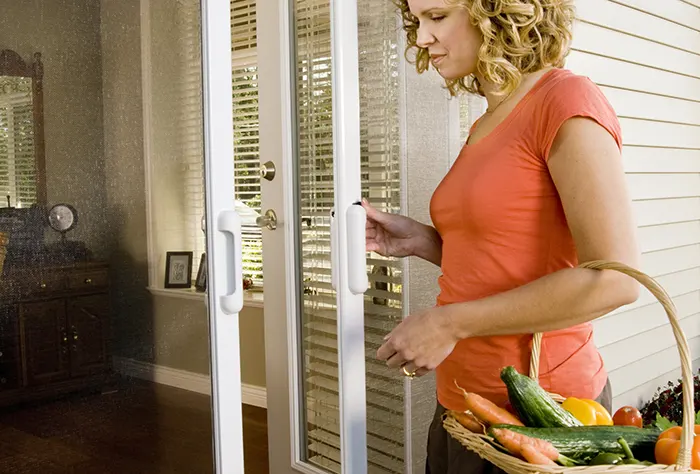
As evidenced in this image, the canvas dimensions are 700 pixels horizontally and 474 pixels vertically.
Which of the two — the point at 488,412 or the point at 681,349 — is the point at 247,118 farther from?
the point at 681,349

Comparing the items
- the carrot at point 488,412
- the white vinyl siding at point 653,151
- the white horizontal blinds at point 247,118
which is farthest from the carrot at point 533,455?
the white horizontal blinds at point 247,118

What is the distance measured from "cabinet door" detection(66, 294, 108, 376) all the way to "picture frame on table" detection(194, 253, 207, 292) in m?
0.21

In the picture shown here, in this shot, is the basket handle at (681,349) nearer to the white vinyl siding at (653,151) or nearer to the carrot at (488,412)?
the carrot at (488,412)

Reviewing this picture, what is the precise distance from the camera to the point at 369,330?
7.64ft

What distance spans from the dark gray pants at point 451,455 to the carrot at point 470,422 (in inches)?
5.8

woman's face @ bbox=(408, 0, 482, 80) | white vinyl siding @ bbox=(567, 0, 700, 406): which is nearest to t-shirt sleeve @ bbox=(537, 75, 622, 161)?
woman's face @ bbox=(408, 0, 482, 80)

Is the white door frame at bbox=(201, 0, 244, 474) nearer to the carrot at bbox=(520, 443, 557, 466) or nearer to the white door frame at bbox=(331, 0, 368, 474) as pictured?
the white door frame at bbox=(331, 0, 368, 474)

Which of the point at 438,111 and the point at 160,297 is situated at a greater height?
the point at 438,111

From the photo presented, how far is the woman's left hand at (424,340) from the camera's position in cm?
141

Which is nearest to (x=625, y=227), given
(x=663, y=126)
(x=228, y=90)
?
(x=228, y=90)

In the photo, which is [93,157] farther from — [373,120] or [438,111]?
[438,111]

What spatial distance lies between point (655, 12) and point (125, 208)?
113 inches

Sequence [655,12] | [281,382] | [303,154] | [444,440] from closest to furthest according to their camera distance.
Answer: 1. [444,440]
2. [303,154]
3. [281,382]
4. [655,12]

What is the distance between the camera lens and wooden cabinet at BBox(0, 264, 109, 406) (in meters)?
1.37
